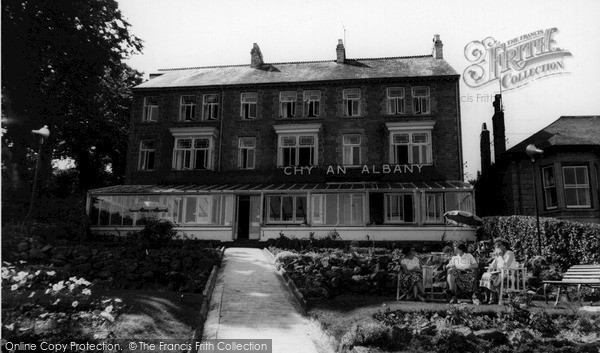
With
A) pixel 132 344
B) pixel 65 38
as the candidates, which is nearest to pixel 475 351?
pixel 132 344

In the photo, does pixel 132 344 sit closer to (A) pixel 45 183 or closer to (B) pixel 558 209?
(B) pixel 558 209

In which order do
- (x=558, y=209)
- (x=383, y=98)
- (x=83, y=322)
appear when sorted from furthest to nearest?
1. (x=383, y=98)
2. (x=558, y=209)
3. (x=83, y=322)

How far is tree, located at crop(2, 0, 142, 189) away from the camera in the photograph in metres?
19.4

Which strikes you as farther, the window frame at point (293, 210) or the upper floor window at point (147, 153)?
the upper floor window at point (147, 153)

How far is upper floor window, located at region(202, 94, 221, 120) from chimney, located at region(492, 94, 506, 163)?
18.8 metres

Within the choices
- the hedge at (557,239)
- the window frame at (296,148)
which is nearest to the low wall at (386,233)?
the hedge at (557,239)

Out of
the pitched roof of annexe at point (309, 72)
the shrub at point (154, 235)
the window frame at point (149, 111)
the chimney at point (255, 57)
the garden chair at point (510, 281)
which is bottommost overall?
the garden chair at point (510, 281)

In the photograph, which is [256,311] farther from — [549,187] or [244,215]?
[549,187]

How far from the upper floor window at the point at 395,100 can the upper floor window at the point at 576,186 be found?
1113cm

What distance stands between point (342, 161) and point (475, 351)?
980 inches

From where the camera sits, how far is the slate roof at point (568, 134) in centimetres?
2573

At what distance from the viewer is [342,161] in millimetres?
32781

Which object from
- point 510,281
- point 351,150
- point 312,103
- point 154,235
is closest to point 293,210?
point 351,150

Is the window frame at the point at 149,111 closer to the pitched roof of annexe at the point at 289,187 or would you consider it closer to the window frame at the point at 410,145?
the pitched roof of annexe at the point at 289,187
